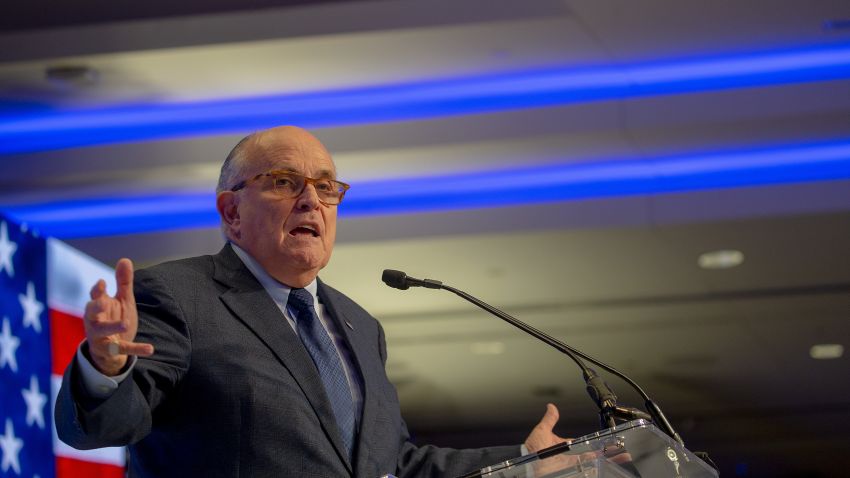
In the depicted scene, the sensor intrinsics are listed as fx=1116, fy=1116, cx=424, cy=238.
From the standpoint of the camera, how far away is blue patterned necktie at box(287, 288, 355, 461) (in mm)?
1970

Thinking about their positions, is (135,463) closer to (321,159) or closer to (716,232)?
(321,159)

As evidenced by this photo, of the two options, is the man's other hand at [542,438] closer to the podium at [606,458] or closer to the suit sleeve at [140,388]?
the podium at [606,458]

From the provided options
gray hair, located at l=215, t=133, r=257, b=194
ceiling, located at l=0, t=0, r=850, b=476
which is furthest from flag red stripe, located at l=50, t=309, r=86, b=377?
gray hair, located at l=215, t=133, r=257, b=194

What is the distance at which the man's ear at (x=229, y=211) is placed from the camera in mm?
2211

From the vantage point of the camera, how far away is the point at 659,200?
6.58 meters

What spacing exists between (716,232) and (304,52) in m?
3.20

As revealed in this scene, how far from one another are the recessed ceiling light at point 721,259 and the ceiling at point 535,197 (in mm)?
75

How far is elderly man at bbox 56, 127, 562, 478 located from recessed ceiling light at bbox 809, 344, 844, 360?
21.9ft

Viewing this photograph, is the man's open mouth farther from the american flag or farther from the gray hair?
the american flag

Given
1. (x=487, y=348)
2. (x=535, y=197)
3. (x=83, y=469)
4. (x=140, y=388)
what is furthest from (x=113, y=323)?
(x=487, y=348)

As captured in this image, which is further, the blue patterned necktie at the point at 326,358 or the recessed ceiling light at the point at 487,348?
the recessed ceiling light at the point at 487,348

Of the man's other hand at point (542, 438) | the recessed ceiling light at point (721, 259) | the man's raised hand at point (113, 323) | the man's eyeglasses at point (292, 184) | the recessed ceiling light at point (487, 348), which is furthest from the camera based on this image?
the recessed ceiling light at point (487, 348)

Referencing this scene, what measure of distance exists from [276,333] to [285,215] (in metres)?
0.29

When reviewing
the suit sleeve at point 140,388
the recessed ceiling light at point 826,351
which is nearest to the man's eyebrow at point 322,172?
the suit sleeve at point 140,388
